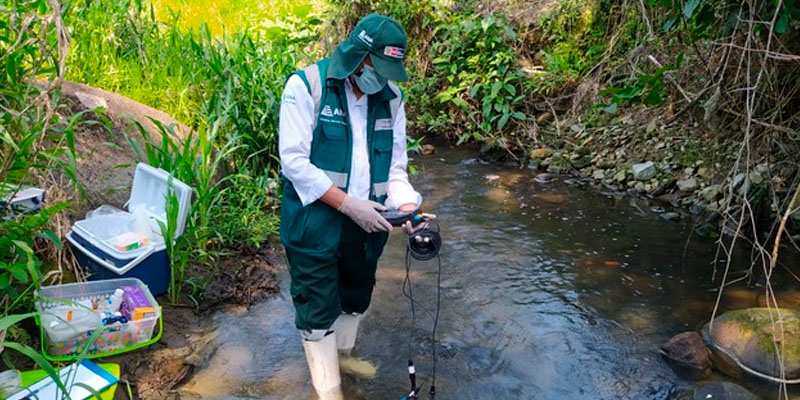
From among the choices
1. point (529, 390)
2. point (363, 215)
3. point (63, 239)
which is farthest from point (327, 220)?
point (63, 239)

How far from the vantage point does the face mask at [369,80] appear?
8.87 ft

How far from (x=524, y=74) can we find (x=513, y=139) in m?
0.80

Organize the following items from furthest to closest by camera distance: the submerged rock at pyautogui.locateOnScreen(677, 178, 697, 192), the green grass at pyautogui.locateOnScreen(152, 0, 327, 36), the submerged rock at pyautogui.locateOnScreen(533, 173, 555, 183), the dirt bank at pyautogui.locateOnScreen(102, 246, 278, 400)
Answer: the green grass at pyautogui.locateOnScreen(152, 0, 327, 36)
the submerged rock at pyautogui.locateOnScreen(533, 173, 555, 183)
the submerged rock at pyautogui.locateOnScreen(677, 178, 697, 192)
the dirt bank at pyautogui.locateOnScreen(102, 246, 278, 400)

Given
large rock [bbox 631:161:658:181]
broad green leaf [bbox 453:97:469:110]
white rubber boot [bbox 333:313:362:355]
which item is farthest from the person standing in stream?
broad green leaf [bbox 453:97:469:110]

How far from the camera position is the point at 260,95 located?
17.6 feet

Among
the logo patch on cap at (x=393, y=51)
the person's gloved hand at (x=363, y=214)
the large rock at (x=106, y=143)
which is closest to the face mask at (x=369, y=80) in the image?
the logo patch on cap at (x=393, y=51)

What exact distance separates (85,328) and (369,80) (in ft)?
5.64

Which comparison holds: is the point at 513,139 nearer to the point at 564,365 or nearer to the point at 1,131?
the point at 564,365

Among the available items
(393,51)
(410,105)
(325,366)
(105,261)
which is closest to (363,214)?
(393,51)

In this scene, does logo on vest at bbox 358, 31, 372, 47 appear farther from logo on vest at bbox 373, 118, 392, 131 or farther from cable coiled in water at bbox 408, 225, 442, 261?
cable coiled in water at bbox 408, 225, 442, 261

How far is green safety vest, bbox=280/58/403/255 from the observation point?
2.69m

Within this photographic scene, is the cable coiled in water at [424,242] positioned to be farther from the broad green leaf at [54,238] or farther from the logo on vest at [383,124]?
the broad green leaf at [54,238]

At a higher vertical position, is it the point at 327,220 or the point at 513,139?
the point at 327,220

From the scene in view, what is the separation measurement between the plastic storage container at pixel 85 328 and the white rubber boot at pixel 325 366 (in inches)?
32.4
